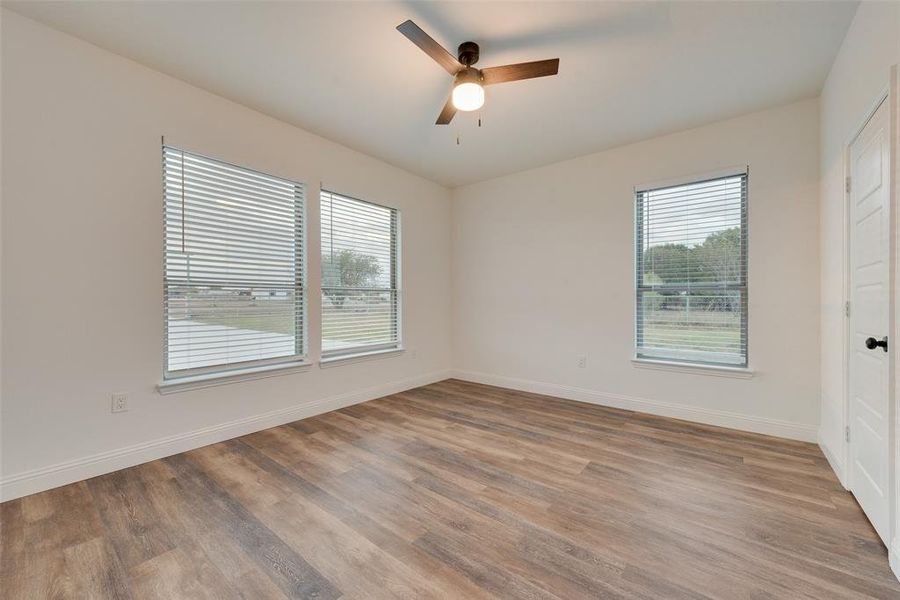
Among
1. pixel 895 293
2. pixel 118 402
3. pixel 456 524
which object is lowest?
pixel 456 524

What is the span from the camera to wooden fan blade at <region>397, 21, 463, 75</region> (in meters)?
1.83

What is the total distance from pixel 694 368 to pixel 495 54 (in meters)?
3.19

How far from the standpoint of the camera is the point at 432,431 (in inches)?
126

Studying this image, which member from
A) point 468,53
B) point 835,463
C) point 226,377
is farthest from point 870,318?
point 226,377

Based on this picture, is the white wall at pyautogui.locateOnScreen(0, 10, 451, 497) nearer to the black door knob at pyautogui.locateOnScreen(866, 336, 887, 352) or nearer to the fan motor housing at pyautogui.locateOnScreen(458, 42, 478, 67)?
the fan motor housing at pyautogui.locateOnScreen(458, 42, 478, 67)

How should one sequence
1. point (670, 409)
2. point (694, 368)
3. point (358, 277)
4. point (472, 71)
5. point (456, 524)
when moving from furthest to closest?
point (358, 277)
point (670, 409)
point (694, 368)
point (472, 71)
point (456, 524)

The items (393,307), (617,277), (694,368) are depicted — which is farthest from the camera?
(393,307)

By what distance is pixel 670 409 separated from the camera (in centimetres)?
355

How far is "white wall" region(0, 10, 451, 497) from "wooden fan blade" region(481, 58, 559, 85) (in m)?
1.67

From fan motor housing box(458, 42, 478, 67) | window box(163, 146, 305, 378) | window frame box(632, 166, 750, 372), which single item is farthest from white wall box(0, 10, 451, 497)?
window frame box(632, 166, 750, 372)

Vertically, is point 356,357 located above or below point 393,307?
below

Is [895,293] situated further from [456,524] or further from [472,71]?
[472,71]

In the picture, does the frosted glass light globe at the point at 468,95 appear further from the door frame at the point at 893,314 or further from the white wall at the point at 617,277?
the white wall at the point at 617,277

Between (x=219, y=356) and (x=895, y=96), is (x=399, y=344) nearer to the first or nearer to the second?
(x=219, y=356)
